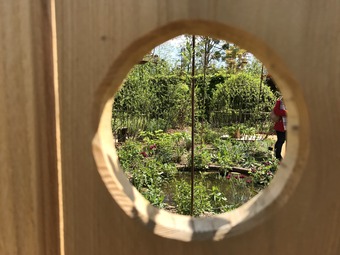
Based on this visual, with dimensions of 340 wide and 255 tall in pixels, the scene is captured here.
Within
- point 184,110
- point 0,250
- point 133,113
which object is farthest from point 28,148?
point 184,110

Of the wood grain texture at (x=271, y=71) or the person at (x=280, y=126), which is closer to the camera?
the wood grain texture at (x=271, y=71)

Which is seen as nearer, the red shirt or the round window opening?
the round window opening

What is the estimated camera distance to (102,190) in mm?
498


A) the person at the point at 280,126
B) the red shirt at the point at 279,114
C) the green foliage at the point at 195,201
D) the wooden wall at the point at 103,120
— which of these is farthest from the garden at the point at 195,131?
the wooden wall at the point at 103,120

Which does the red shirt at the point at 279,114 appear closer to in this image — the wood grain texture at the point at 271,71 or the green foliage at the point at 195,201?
the green foliage at the point at 195,201

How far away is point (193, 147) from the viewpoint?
1.97m

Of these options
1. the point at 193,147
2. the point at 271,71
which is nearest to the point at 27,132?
the point at 271,71

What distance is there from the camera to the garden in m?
3.53

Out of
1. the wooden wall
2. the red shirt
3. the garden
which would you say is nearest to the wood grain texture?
the wooden wall

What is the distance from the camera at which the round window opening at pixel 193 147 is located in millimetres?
516

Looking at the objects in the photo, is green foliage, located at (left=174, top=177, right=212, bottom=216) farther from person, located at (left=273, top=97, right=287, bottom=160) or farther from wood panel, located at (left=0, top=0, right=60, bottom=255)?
wood panel, located at (left=0, top=0, right=60, bottom=255)

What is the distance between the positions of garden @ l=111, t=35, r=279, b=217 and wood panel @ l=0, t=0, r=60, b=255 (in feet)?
7.47

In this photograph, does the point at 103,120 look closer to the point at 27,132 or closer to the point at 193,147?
the point at 27,132

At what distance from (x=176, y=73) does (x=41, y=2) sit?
5.86 meters
